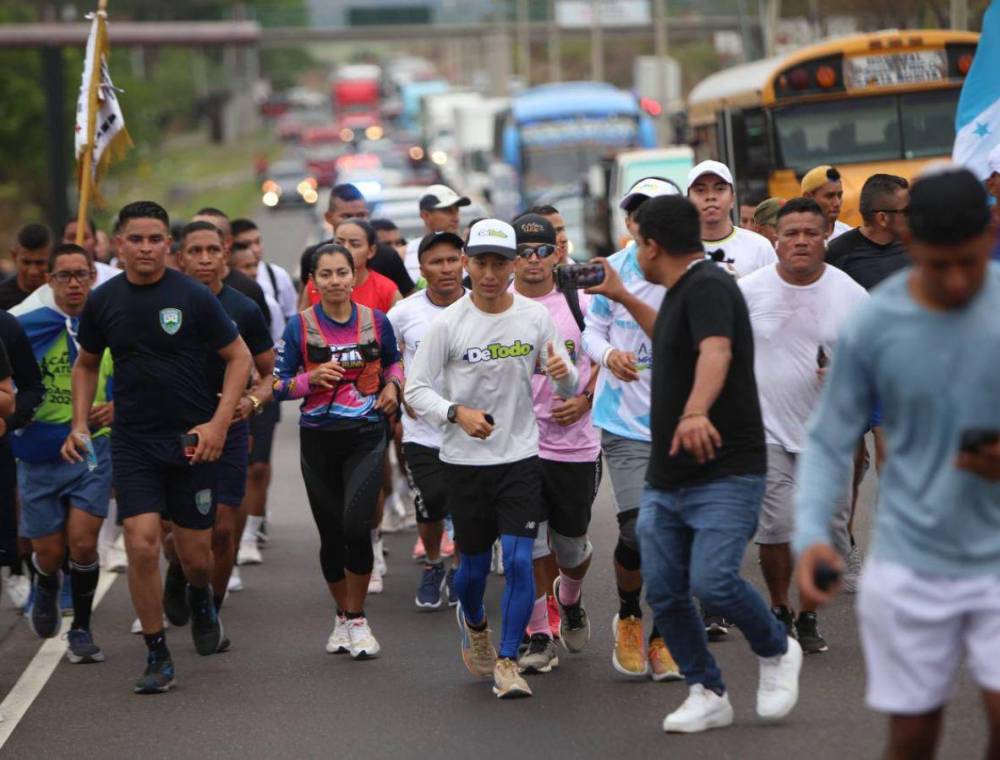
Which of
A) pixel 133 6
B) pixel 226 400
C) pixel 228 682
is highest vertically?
pixel 133 6

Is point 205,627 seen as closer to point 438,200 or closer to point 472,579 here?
point 472,579

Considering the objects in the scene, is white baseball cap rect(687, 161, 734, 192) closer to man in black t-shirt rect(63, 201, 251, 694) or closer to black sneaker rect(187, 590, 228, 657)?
man in black t-shirt rect(63, 201, 251, 694)

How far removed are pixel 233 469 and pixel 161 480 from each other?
51.3 inches

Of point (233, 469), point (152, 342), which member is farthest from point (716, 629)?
point (152, 342)

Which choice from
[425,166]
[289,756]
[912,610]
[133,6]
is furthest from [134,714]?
[133,6]

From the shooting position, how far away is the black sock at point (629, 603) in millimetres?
8109

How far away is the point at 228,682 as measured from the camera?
8.66 m

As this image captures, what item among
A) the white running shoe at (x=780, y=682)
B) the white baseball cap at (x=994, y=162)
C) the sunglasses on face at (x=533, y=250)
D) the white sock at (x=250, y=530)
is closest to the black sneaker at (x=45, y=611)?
the white sock at (x=250, y=530)

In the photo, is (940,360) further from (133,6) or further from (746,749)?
(133,6)

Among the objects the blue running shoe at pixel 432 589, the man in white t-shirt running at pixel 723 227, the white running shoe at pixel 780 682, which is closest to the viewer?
the white running shoe at pixel 780 682

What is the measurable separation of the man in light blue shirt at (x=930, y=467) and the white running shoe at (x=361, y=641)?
429cm

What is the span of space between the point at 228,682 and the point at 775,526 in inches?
101

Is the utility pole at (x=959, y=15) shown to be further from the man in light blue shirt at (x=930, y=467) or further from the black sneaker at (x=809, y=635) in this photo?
the man in light blue shirt at (x=930, y=467)

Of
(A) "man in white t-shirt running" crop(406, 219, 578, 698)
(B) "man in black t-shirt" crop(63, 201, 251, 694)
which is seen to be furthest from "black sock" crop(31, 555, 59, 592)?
(A) "man in white t-shirt running" crop(406, 219, 578, 698)
